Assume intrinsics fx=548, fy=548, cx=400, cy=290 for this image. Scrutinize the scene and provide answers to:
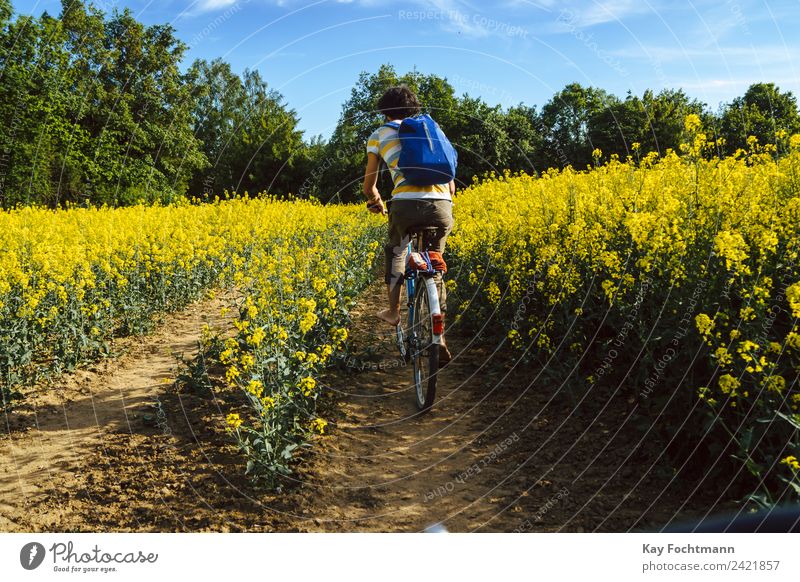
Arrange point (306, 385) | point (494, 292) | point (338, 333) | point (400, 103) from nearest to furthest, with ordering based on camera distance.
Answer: point (306, 385) < point (400, 103) < point (338, 333) < point (494, 292)

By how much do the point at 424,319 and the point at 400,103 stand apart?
2.10 meters

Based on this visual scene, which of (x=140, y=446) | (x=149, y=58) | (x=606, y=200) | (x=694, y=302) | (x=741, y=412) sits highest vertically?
(x=149, y=58)

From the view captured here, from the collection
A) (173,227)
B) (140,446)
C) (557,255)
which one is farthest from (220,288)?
(557,255)

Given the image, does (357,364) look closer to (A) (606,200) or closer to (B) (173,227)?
(A) (606,200)

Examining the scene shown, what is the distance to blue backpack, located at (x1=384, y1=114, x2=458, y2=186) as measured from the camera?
4797mm

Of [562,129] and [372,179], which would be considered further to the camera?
[562,129]

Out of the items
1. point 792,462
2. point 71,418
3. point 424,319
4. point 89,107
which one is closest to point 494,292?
point 424,319

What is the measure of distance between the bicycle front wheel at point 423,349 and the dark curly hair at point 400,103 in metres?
1.63

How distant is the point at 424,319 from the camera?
5.55m

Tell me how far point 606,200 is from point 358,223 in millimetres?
10588

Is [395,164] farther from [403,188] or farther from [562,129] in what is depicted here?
[562,129]

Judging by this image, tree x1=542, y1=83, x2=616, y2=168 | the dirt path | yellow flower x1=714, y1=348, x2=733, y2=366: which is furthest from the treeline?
yellow flower x1=714, y1=348, x2=733, y2=366

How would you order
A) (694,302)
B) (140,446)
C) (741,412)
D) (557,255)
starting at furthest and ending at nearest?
(557,255), (140,446), (694,302), (741,412)

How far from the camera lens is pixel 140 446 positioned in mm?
4613
